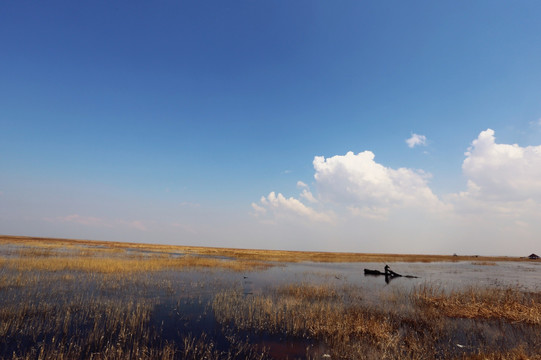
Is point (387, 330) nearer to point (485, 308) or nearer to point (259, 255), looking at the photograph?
point (485, 308)

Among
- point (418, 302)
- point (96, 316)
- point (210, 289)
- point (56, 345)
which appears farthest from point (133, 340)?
point (418, 302)

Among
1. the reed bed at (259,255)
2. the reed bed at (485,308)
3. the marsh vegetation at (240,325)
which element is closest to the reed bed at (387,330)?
the marsh vegetation at (240,325)

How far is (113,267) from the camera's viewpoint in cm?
2544

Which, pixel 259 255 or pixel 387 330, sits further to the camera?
pixel 259 255

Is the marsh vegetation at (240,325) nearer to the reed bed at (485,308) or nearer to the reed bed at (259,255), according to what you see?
the reed bed at (485,308)

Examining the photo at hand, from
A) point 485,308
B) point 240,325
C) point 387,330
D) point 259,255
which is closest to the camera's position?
point 387,330

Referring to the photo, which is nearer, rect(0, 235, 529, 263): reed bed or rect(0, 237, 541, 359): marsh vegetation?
rect(0, 237, 541, 359): marsh vegetation

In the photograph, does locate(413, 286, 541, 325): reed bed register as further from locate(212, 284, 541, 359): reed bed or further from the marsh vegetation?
locate(212, 284, 541, 359): reed bed

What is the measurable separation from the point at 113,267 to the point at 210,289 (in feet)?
44.7

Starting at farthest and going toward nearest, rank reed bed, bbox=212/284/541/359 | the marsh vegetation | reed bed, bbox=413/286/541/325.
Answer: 1. reed bed, bbox=413/286/541/325
2. reed bed, bbox=212/284/541/359
3. the marsh vegetation

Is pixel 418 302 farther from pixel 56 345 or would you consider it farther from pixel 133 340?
pixel 56 345

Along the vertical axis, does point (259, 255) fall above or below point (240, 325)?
below

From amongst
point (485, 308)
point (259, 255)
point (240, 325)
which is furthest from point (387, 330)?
point (259, 255)

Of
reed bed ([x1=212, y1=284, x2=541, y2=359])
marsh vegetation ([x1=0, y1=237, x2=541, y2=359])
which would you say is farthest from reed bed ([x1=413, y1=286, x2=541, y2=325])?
reed bed ([x1=212, y1=284, x2=541, y2=359])
